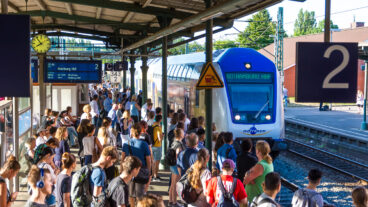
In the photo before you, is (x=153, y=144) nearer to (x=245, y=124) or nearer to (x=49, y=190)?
(x=245, y=124)

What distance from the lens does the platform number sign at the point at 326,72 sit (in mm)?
6527

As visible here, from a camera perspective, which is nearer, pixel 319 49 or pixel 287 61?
pixel 319 49

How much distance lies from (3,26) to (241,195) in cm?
354

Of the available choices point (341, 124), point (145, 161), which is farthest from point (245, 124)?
point (341, 124)

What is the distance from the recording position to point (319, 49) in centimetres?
654

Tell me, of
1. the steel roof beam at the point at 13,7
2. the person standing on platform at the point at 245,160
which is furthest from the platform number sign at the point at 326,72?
the steel roof beam at the point at 13,7

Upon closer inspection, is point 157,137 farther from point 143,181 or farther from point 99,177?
point 99,177

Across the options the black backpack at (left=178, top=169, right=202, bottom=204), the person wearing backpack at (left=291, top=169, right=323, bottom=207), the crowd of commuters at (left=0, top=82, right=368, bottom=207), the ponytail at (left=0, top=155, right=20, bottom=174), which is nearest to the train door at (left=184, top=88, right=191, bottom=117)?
the crowd of commuters at (left=0, top=82, right=368, bottom=207)

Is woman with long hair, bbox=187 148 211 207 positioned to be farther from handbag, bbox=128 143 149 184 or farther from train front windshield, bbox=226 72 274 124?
train front windshield, bbox=226 72 274 124

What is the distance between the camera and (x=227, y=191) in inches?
220

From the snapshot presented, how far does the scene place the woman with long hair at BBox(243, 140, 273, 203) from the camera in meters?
6.43

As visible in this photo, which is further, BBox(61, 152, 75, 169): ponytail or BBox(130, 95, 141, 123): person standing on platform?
BBox(130, 95, 141, 123): person standing on platform

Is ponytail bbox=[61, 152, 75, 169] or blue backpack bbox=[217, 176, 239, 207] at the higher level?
ponytail bbox=[61, 152, 75, 169]

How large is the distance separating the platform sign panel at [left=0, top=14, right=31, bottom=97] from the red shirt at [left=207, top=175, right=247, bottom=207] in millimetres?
2499
